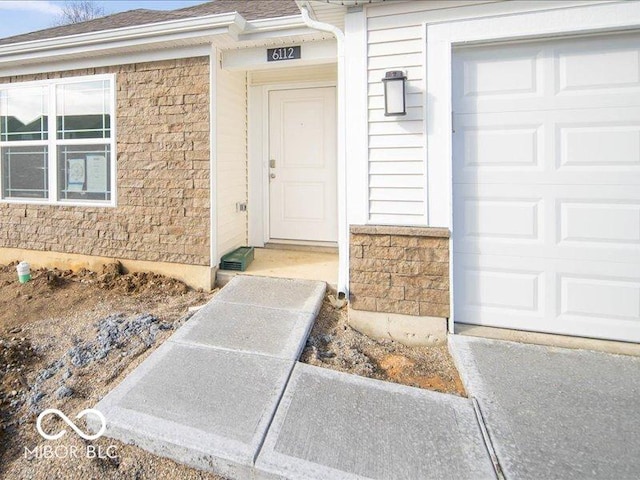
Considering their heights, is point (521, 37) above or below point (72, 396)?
→ above

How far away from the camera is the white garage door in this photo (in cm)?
284

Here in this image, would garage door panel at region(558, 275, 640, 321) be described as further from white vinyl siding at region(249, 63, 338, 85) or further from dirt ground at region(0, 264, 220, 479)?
white vinyl siding at region(249, 63, 338, 85)

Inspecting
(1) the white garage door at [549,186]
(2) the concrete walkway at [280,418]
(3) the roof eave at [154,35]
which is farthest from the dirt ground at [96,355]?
(3) the roof eave at [154,35]

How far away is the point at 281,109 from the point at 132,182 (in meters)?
2.07

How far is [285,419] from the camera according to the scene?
2.09 metres

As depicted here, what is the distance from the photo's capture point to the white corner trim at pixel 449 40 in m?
2.79

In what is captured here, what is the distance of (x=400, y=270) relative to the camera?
3191 mm

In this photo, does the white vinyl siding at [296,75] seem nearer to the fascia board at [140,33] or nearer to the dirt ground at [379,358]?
the fascia board at [140,33]

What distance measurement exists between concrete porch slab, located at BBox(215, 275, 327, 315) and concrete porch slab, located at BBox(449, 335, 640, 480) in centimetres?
125

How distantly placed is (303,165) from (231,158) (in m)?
0.97

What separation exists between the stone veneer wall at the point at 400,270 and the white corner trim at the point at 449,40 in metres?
0.22

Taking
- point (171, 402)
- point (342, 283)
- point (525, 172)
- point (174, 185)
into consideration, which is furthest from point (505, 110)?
point (174, 185)

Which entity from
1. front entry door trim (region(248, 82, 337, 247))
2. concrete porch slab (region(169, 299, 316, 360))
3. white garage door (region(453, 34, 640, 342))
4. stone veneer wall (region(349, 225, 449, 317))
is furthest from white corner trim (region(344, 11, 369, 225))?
front entry door trim (region(248, 82, 337, 247))

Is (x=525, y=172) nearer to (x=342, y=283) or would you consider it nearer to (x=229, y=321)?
(x=342, y=283)
